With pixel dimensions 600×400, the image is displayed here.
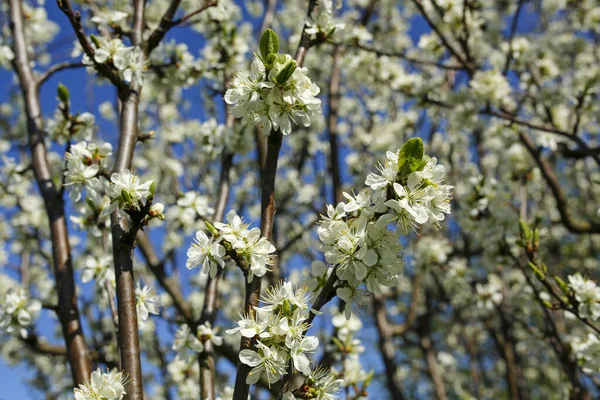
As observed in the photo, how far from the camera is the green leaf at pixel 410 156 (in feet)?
4.79

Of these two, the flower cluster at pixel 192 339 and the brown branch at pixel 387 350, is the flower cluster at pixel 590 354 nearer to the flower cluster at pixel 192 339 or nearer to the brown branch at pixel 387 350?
the flower cluster at pixel 192 339

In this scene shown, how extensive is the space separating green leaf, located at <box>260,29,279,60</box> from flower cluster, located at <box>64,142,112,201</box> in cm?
105

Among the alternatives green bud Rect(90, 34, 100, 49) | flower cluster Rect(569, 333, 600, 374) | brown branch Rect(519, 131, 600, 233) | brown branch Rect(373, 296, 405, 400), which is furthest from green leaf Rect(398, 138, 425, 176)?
brown branch Rect(373, 296, 405, 400)

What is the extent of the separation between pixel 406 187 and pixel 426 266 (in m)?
4.17

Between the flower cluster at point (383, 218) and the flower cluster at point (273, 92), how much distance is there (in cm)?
39

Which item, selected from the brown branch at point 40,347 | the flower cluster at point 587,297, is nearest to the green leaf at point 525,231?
the flower cluster at point 587,297

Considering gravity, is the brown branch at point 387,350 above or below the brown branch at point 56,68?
below

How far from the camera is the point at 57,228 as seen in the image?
263cm

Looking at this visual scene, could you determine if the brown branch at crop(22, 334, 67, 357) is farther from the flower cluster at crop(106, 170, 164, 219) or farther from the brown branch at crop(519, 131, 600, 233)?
the brown branch at crop(519, 131, 600, 233)

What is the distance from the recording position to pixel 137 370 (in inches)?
72.1

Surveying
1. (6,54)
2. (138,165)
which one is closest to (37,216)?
(138,165)

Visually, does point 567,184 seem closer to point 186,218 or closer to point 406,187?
point 186,218

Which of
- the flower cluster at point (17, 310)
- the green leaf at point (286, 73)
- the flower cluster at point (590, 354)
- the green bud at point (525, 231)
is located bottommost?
the flower cluster at point (590, 354)

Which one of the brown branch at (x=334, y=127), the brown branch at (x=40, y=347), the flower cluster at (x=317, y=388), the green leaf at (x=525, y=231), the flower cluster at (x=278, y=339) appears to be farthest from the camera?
the brown branch at (x=334, y=127)
